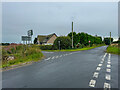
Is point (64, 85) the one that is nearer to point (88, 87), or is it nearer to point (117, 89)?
point (88, 87)

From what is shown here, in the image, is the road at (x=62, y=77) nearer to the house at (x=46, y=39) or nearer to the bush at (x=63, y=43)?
the bush at (x=63, y=43)

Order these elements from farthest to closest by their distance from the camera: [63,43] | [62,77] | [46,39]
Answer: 1. [46,39]
2. [63,43]
3. [62,77]

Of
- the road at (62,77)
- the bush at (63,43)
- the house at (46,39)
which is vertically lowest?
the road at (62,77)

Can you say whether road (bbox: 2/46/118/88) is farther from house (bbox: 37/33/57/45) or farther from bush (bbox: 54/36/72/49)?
house (bbox: 37/33/57/45)

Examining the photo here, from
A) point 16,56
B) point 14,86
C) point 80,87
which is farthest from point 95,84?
point 16,56

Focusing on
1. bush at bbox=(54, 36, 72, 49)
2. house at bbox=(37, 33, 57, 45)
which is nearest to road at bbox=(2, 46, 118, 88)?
bush at bbox=(54, 36, 72, 49)

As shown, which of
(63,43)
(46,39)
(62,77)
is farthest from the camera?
(46,39)

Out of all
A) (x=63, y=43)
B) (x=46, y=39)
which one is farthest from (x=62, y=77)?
(x=46, y=39)

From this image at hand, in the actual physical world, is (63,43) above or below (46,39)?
below

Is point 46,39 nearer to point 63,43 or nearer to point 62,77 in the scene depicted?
point 63,43

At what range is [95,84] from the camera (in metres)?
3.35

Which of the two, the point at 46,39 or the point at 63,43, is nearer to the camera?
the point at 63,43

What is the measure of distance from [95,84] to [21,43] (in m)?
10.4

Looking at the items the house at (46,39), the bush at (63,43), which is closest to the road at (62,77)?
the bush at (63,43)
